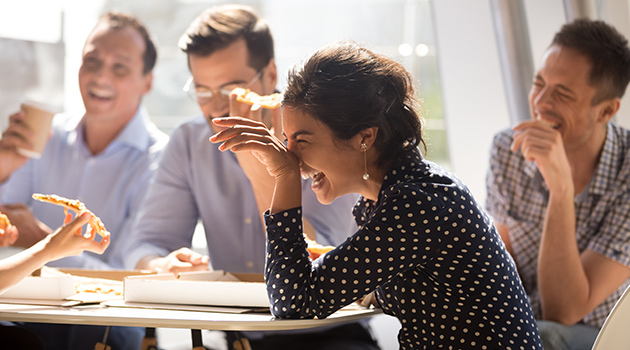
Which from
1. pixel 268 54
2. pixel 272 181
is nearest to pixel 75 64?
pixel 268 54

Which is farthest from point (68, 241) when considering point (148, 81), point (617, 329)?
point (148, 81)

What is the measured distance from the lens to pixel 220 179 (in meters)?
2.60

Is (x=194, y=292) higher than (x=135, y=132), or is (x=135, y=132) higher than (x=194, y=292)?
(x=135, y=132)

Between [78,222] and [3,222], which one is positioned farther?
[3,222]

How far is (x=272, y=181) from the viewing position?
2.21 meters

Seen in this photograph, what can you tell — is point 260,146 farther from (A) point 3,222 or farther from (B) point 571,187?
(B) point 571,187

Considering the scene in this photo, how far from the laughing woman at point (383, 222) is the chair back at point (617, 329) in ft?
0.56

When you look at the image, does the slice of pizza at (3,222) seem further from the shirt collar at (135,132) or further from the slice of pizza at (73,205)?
the shirt collar at (135,132)

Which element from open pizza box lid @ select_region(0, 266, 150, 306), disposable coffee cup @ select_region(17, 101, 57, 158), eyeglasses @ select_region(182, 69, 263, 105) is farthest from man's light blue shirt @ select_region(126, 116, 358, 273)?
open pizza box lid @ select_region(0, 266, 150, 306)

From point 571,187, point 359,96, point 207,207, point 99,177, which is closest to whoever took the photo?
point 359,96

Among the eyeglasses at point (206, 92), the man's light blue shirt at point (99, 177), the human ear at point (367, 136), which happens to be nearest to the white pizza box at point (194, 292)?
the human ear at point (367, 136)

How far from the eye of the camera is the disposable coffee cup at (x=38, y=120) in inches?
111

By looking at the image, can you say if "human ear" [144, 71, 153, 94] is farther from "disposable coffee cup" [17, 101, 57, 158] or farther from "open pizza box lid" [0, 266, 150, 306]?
"open pizza box lid" [0, 266, 150, 306]

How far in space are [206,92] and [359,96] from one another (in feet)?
3.43
